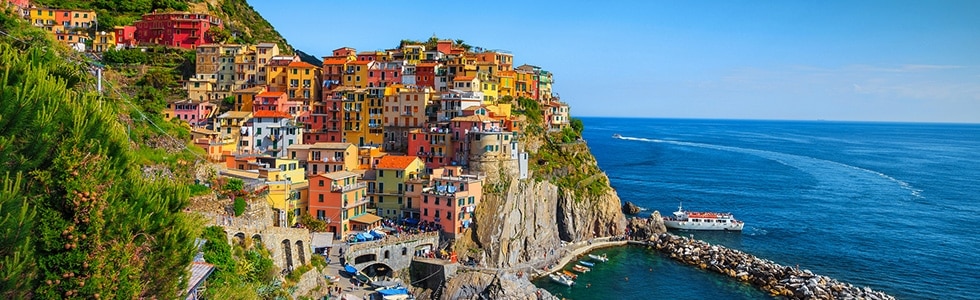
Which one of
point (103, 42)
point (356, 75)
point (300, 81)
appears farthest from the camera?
point (103, 42)

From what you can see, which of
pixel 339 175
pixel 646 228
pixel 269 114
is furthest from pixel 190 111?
pixel 646 228

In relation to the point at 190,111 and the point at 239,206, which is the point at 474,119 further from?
the point at 190,111

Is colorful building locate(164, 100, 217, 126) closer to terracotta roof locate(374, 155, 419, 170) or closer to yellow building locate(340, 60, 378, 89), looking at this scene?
yellow building locate(340, 60, 378, 89)

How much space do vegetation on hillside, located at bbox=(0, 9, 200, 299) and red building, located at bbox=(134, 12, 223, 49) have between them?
2633 inches

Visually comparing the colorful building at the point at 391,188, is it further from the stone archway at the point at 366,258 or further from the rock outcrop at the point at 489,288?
the rock outcrop at the point at 489,288

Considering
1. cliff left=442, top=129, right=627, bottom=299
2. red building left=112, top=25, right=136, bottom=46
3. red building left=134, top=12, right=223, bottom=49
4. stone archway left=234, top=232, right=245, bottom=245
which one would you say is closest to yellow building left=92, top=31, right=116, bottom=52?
red building left=112, top=25, right=136, bottom=46

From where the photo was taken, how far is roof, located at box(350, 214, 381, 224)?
45094 mm

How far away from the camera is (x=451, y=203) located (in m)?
45.1

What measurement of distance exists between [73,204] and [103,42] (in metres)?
66.5

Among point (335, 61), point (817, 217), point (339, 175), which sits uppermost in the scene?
point (335, 61)

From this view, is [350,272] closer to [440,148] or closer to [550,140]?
[440,148]

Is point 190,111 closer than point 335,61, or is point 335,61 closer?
point 190,111

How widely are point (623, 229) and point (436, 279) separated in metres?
23.6

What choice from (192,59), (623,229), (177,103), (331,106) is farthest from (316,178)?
(192,59)
